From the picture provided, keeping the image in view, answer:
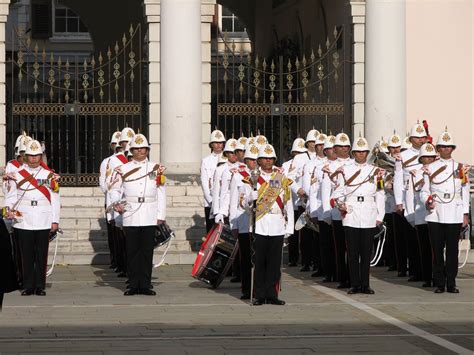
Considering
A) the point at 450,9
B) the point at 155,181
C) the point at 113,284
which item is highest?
the point at 450,9

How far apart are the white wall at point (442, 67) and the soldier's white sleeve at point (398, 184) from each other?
21.7 feet

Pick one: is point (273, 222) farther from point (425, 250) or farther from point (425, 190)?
point (425, 250)

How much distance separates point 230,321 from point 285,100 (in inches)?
603

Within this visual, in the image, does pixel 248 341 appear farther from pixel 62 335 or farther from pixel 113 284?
pixel 113 284

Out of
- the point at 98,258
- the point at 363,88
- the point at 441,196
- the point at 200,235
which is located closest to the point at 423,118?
the point at 363,88

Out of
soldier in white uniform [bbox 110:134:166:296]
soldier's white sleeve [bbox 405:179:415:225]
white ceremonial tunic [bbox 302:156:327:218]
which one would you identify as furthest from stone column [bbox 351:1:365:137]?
soldier in white uniform [bbox 110:134:166:296]

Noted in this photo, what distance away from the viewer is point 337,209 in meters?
17.9

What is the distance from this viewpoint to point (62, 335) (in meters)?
13.2

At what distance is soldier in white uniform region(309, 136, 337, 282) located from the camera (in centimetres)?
1892

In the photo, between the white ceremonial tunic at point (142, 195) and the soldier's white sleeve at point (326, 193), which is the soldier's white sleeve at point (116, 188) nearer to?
the white ceremonial tunic at point (142, 195)

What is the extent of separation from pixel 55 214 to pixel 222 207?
189cm

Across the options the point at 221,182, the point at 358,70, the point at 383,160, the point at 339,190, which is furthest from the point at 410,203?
the point at 358,70

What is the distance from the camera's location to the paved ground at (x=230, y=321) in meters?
12.4

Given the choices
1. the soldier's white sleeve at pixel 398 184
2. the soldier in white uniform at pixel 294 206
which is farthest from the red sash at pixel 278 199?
the soldier in white uniform at pixel 294 206
